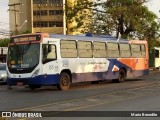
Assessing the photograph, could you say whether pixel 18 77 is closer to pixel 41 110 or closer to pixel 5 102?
A: pixel 5 102

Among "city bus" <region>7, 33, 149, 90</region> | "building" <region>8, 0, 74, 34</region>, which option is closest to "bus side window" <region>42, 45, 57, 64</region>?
"city bus" <region>7, 33, 149, 90</region>

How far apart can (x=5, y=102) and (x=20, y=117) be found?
4.79 meters

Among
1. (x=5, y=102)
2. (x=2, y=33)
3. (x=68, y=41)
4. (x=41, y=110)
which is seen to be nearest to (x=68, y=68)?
(x=68, y=41)

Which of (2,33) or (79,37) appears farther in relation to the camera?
(2,33)

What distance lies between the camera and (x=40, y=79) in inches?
846

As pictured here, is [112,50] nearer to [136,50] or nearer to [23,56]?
[136,50]

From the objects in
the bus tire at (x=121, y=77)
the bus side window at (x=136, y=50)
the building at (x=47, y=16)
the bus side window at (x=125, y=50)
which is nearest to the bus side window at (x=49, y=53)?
the bus tire at (x=121, y=77)

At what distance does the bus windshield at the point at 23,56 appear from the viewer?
21.5m

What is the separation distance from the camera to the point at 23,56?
21.9 m

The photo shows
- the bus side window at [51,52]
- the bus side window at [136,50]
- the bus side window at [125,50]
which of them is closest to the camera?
the bus side window at [51,52]

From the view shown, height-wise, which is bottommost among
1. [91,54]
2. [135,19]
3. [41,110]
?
[41,110]

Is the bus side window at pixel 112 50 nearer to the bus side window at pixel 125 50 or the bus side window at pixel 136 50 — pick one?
the bus side window at pixel 125 50

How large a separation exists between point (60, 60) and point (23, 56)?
6.10 ft

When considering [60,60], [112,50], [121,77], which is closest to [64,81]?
[60,60]
